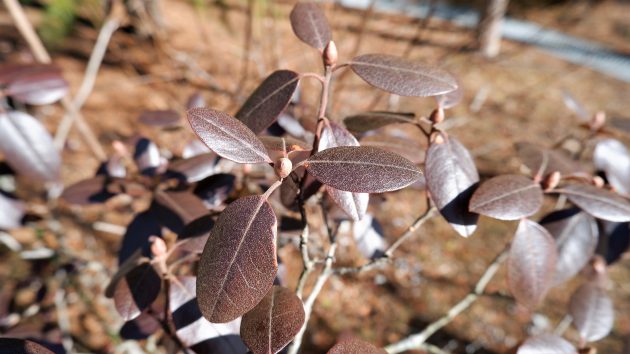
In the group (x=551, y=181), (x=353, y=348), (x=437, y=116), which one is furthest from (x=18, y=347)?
(x=551, y=181)

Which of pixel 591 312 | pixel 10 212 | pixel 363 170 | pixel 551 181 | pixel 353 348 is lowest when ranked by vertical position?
pixel 591 312

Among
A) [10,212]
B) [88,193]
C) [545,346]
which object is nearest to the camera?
[545,346]

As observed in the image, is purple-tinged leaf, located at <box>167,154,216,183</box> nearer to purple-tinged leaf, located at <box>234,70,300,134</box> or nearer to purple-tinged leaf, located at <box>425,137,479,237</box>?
purple-tinged leaf, located at <box>234,70,300,134</box>

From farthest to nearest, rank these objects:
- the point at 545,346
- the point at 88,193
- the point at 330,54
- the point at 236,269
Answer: the point at 88,193 < the point at 545,346 < the point at 330,54 < the point at 236,269

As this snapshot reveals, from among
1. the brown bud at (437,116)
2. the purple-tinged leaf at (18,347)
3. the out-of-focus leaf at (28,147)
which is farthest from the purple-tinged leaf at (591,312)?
the out-of-focus leaf at (28,147)

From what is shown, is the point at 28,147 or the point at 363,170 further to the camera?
the point at 28,147

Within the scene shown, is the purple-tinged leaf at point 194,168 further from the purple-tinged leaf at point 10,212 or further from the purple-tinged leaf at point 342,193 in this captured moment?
the purple-tinged leaf at point 10,212

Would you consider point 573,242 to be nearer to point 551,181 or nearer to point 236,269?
point 551,181
